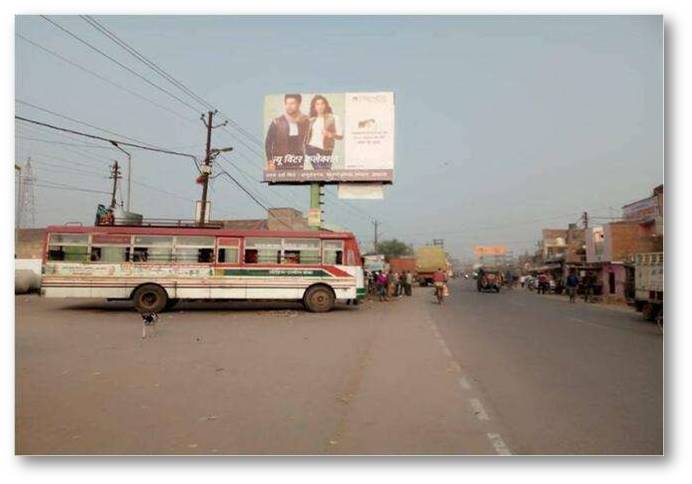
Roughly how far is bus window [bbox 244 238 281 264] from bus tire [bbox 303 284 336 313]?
1.50 metres

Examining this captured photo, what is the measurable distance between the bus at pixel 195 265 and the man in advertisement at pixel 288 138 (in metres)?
6.55

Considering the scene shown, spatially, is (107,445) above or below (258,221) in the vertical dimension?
below

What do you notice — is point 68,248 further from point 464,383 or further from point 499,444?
point 499,444

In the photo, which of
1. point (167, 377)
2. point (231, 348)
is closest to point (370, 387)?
point (167, 377)

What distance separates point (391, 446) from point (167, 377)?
12.8 feet

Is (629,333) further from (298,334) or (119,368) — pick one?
(119,368)

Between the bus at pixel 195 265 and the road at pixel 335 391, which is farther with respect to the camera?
the bus at pixel 195 265

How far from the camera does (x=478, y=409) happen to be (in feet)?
19.3

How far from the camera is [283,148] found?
24.5 metres

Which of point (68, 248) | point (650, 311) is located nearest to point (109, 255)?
point (68, 248)

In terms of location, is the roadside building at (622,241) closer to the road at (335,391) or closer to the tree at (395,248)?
the road at (335,391)

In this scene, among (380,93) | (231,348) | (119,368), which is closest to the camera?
(119,368)

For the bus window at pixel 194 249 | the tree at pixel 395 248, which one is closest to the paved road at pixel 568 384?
the bus window at pixel 194 249

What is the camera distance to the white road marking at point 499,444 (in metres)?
4.61
